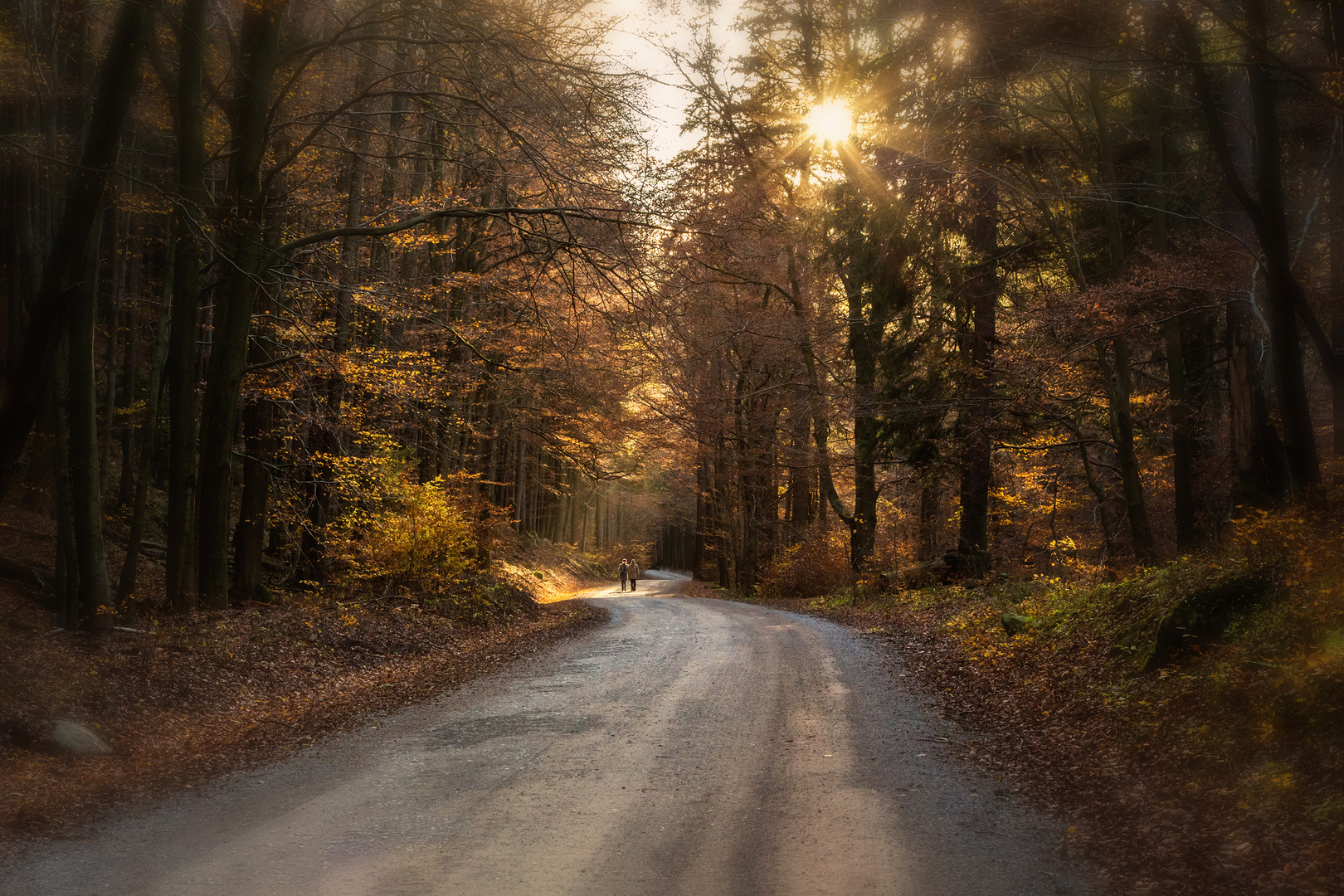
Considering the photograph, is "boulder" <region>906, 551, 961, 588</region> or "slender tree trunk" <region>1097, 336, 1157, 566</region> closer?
"slender tree trunk" <region>1097, 336, 1157, 566</region>

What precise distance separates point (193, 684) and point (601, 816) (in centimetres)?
546

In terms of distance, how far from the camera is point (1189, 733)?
6.24 m

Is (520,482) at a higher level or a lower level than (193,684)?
higher

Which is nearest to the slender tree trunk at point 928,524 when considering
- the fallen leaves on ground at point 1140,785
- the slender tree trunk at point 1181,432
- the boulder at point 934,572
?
the boulder at point 934,572

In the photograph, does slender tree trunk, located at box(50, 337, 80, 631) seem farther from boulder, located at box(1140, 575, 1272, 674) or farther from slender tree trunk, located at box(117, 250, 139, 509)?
boulder, located at box(1140, 575, 1272, 674)

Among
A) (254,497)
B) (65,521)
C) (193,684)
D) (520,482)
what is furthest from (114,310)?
(520,482)

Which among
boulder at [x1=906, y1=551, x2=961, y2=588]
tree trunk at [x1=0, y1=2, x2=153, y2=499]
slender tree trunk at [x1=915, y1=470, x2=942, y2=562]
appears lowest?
boulder at [x1=906, y1=551, x2=961, y2=588]

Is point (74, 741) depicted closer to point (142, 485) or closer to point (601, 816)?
point (601, 816)

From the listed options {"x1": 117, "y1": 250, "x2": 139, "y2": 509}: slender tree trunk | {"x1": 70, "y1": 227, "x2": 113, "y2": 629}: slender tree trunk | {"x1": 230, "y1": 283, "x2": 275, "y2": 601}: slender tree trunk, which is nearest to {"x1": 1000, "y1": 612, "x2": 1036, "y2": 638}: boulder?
{"x1": 70, "y1": 227, "x2": 113, "y2": 629}: slender tree trunk

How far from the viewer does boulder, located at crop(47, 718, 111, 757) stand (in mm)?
6863

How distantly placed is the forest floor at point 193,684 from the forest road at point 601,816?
580mm

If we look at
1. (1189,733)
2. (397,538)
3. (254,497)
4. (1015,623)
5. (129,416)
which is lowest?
(1189,733)

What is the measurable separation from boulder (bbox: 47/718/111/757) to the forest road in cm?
145

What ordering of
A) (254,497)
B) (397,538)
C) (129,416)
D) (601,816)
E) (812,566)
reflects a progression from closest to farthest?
(601,816), (397,538), (254,497), (129,416), (812,566)
